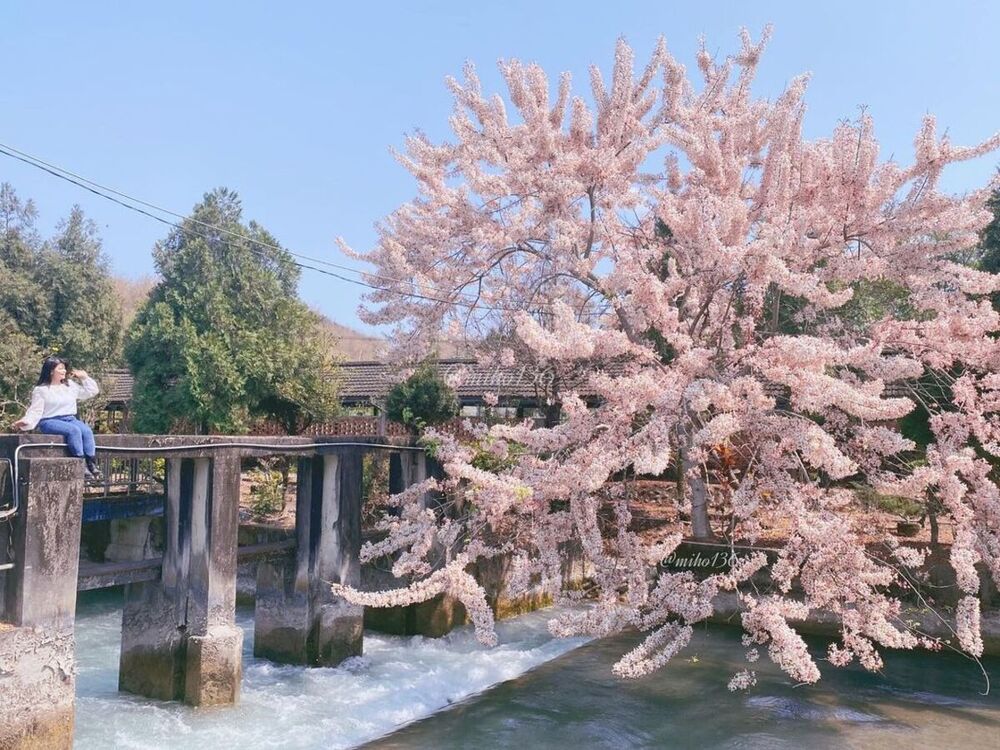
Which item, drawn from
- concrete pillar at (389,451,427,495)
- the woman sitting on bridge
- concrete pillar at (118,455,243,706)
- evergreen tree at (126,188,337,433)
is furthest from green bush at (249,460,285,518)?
the woman sitting on bridge

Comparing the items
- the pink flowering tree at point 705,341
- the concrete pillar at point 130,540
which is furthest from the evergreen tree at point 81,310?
the pink flowering tree at point 705,341

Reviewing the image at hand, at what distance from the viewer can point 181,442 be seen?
862 cm

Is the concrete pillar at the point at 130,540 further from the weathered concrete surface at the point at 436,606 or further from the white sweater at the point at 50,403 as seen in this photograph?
the white sweater at the point at 50,403

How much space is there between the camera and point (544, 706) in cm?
912

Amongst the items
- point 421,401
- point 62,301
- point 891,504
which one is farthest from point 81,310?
point 891,504

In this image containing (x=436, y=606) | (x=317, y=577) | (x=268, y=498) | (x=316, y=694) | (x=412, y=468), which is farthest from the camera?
(x=268, y=498)

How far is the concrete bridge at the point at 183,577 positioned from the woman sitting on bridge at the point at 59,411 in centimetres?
16

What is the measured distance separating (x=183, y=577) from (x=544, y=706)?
426cm

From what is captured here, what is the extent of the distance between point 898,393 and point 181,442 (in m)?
10.3

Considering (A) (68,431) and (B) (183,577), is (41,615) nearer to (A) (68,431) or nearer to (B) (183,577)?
(A) (68,431)

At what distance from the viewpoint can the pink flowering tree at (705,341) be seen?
344 inches

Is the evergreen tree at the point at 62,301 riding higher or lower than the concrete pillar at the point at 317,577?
higher

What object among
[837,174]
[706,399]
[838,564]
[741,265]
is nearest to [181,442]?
[706,399]

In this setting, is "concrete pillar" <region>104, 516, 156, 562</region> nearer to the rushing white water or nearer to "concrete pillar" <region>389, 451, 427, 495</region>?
the rushing white water
